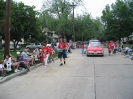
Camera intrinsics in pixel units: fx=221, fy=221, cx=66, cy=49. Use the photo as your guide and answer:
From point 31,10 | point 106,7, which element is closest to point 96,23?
point 106,7

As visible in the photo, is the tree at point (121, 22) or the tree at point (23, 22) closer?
the tree at point (23, 22)

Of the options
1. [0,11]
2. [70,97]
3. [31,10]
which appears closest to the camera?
[70,97]

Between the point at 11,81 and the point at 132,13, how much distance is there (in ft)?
166

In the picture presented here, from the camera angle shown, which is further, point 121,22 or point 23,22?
point 121,22

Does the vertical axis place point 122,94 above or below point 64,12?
below

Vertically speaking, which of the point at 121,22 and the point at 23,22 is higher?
the point at 121,22

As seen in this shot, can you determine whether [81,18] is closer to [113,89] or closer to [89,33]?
[89,33]

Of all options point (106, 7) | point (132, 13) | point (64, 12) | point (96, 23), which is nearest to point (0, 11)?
point (64, 12)

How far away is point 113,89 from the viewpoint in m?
7.42

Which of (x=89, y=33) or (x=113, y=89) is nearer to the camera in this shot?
(x=113, y=89)

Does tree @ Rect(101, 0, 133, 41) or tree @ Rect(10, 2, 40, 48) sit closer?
tree @ Rect(10, 2, 40, 48)

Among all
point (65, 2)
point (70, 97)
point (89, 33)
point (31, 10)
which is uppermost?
point (65, 2)

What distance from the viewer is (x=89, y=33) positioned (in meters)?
53.8

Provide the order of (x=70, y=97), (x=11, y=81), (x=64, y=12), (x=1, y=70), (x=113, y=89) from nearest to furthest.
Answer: (x=70, y=97) < (x=113, y=89) < (x=11, y=81) < (x=1, y=70) < (x=64, y=12)
